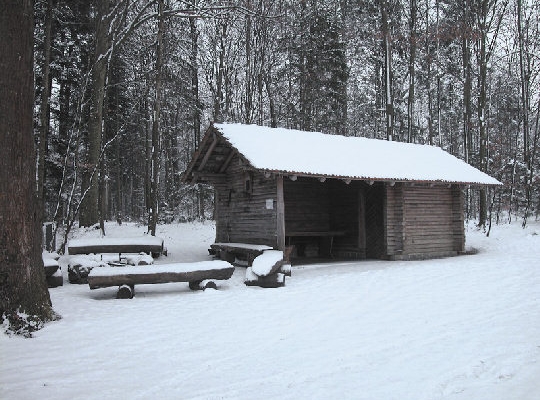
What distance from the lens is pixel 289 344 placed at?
5262 mm

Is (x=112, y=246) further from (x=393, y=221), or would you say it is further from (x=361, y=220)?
(x=393, y=221)

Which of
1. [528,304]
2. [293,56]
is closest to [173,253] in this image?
[528,304]

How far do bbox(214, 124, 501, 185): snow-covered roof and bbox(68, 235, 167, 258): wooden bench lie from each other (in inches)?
149

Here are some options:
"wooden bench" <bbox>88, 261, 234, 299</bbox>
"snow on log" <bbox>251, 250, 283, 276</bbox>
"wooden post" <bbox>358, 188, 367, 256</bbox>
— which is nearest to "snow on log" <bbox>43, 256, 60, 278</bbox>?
"wooden bench" <bbox>88, 261, 234, 299</bbox>

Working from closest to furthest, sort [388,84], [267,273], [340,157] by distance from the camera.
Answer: [267,273], [340,157], [388,84]

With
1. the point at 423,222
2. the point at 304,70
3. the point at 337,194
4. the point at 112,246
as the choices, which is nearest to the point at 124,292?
the point at 112,246

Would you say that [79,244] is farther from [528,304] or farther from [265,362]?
[528,304]

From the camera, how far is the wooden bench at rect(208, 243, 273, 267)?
11.7 meters

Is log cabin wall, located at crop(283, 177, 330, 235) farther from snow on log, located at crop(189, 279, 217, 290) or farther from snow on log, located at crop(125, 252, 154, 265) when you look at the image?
snow on log, located at crop(189, 279, 217, 290)

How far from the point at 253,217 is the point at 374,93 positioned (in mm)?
18042

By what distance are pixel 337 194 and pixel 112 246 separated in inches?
315

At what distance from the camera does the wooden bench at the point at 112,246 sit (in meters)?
11.5

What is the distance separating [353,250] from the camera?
15484 millimetres

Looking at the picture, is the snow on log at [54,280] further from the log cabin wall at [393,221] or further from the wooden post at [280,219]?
the log cabin wall at [393,221]
